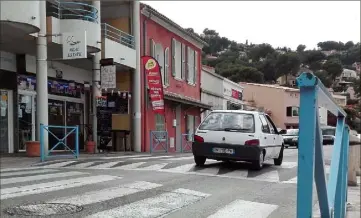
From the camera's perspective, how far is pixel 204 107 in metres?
32.2

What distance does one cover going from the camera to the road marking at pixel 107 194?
685 centimetres

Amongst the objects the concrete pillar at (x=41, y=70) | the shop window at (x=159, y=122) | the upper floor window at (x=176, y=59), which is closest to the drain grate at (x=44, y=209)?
the concrete pillar at (x=41, y=70)

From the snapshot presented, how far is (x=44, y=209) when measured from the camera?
6.24 m

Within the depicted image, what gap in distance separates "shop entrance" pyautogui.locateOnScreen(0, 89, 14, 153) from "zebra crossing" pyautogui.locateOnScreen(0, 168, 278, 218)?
27.7ft

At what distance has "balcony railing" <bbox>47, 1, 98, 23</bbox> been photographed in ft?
56.7

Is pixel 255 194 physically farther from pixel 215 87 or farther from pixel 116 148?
pixel 215 87

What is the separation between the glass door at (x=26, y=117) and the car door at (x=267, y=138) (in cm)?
1055

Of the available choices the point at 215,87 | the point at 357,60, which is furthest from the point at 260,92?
the point at 215,87

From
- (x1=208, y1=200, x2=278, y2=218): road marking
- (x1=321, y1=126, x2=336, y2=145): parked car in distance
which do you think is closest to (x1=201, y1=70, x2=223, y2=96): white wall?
(x1=208, y1=200, x2=278, y2=218): road marking

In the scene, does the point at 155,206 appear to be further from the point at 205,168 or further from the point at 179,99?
the point at 179,99

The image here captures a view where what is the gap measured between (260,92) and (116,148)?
127 feet

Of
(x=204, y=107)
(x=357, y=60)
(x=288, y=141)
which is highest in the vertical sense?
(x=357, y=60)

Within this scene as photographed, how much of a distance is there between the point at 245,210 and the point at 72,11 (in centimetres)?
1405

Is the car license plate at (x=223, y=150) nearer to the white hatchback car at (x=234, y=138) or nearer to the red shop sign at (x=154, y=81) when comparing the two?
the white hatchback car at (x=234, y=138)
